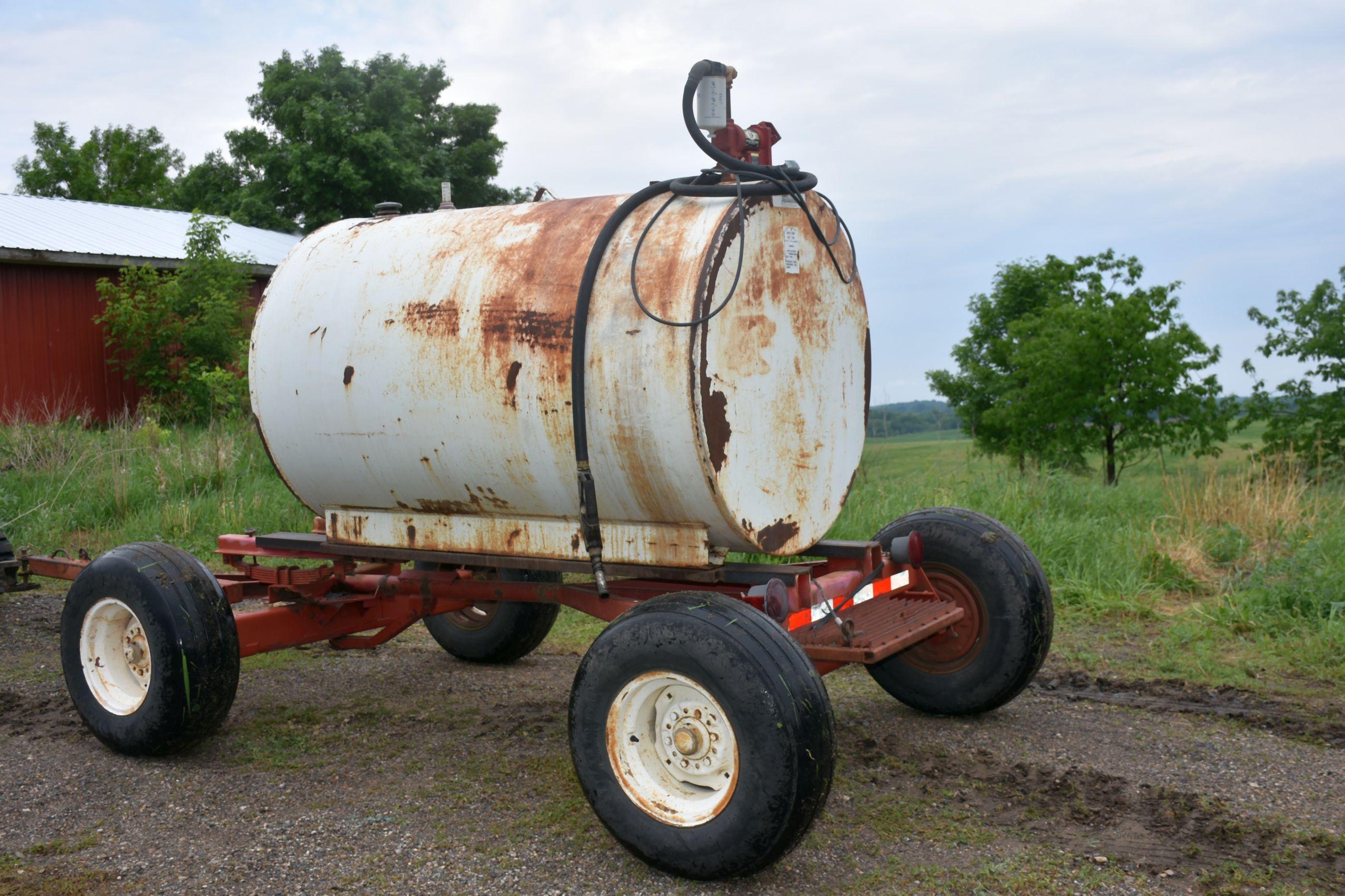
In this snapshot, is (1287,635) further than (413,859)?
Yes

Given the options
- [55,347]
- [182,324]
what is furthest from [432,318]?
[55,347]

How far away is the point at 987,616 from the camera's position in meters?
4.99

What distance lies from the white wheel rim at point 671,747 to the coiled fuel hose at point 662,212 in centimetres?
50

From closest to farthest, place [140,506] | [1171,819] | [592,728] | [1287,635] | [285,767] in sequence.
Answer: [592,728] < [1171,819] < [285,767] < [1287,635] < [140,506]

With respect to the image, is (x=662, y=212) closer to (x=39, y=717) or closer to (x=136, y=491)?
(x=39, y=717)

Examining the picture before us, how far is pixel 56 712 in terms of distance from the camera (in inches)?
216

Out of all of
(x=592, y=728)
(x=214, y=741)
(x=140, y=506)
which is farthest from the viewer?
(x=140, y=506)

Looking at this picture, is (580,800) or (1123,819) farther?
(580,800)

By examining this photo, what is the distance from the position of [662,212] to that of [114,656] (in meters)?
3.12

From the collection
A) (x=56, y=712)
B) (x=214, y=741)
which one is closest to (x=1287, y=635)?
(x=214, y=741)

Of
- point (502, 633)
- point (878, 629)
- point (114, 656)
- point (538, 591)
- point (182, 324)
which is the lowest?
point (502, 633)

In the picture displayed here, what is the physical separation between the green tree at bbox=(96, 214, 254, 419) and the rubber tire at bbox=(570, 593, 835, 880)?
14.1m

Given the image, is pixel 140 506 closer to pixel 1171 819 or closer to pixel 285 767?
pixel 285 767

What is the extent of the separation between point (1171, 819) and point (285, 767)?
3.50 m
